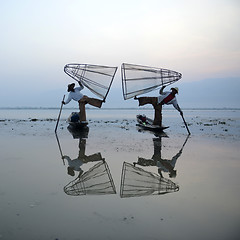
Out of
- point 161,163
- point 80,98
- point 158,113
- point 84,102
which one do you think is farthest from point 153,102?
point 161,163

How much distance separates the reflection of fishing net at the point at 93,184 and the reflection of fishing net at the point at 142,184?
1.21 feet

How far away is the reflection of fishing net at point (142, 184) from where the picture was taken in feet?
18.6

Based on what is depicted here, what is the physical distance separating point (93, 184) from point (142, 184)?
1.29m

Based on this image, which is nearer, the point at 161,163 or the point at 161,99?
the point at 161,163

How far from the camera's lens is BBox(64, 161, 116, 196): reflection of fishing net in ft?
18.6

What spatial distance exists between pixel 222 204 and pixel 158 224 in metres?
1.74

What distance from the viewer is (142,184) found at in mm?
6324

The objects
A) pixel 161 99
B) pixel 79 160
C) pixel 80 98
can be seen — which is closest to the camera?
pixel 79 160

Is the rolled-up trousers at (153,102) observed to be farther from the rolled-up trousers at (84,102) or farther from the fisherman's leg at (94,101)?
the rolled-up trousers at (84,102)

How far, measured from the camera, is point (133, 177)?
6.91m

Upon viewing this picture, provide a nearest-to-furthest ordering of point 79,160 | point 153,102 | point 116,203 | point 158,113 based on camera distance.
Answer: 1. point 116,203
2. point 79,160
3. point 153,102
4. point 158,113

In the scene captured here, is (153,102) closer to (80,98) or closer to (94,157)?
(80,98)

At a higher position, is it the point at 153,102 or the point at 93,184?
the point at 153,102

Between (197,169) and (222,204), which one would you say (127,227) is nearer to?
(222,204)
